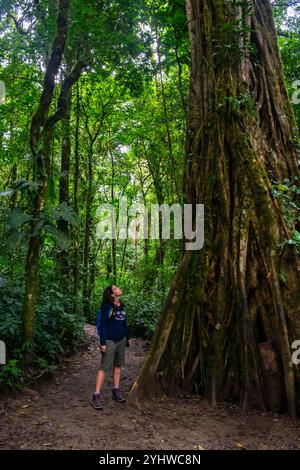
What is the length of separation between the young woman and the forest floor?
237 mm

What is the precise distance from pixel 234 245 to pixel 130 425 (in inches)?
89.4

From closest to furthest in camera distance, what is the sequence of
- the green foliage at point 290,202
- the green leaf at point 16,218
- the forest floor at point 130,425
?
1. the forest floor at point 130,425
2. the green foliage at point 290,202
3. the green leaf at point 16,218

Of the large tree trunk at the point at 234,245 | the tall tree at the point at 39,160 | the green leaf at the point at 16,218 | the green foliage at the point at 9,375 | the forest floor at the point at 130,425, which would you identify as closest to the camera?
the forest floor at the point at 130,425

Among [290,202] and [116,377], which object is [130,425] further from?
[290,202]

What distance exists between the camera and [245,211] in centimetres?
469

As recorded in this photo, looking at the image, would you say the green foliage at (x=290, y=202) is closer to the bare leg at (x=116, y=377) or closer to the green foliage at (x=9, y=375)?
the bare leg at (x=116, y=377)

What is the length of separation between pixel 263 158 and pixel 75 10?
12.6 ft

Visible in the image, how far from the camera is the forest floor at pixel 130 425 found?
3398 mm

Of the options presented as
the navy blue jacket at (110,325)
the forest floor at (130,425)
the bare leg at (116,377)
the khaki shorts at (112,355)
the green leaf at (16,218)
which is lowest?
the forest floor at (130,425)

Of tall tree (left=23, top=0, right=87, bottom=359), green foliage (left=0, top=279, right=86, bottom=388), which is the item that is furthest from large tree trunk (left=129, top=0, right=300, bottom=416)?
tall tree (left=23, top=0, right=87, bottom=359)

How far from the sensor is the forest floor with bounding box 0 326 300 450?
11.1 feet

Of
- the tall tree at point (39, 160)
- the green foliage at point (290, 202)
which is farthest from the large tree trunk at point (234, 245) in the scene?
the tall tree at point (39, 160)

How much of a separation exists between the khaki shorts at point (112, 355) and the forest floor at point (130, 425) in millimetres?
399
